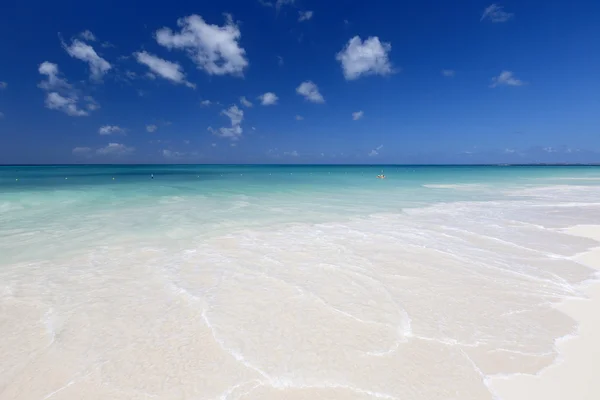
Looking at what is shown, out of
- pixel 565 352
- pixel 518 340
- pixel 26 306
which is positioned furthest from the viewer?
pixel 26 306

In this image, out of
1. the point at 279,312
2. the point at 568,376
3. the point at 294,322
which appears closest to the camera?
the point at 568,376

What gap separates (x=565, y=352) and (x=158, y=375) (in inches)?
190

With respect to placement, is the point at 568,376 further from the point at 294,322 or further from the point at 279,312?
the point at 279,312

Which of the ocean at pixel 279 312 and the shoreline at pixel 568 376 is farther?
the ocean at pixel 279 312

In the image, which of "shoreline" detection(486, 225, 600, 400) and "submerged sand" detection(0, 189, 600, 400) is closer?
"shoreline" detection(486, 225, 600, 400)

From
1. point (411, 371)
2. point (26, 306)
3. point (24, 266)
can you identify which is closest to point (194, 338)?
point (411, 371)

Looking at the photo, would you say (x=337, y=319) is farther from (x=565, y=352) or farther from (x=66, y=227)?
(x=66, y=227)

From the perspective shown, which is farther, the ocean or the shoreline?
the ocean

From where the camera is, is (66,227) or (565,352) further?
(66,227)

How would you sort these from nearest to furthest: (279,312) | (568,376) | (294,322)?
1. (568,376)
2. (294,322)
3. (279,312)

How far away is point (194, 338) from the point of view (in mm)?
3945

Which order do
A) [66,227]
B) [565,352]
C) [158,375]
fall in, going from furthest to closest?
[66,227]
[565,352]
[158,375]

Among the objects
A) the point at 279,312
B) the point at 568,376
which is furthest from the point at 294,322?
the point at 568,376

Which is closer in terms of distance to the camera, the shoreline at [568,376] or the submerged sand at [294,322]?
the shoreline at [568,376]
